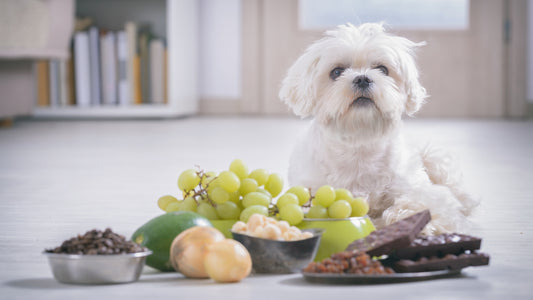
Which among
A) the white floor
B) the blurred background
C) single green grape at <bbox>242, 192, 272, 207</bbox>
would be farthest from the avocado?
the blurred background

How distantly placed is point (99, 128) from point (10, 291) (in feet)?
14.1

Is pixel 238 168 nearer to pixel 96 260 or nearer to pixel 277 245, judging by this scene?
pixel 277 245

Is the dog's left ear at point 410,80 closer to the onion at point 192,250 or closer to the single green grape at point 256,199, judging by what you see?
the single green grape at point 256,199

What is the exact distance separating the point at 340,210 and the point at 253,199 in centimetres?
17

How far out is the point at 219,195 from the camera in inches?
57.2

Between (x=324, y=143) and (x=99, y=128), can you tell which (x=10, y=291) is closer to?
(x=324, y=143)

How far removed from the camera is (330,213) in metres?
1.40

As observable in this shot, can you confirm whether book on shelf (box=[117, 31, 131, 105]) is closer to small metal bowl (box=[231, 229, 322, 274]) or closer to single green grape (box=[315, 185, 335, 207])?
single green grape (box=[315, 185, 335, 207])

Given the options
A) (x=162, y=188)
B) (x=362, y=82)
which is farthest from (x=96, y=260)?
(x=162, y=188)

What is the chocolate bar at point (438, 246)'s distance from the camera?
47.5 inches

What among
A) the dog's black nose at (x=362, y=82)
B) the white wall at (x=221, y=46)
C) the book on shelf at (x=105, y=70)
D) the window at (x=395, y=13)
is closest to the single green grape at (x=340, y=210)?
the dog's black nose at (x=362, y=82)

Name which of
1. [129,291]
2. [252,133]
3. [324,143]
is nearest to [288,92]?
[324,143]

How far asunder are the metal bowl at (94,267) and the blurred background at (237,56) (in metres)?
4.61

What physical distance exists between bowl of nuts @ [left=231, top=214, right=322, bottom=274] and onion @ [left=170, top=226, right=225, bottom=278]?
59 millimetres
